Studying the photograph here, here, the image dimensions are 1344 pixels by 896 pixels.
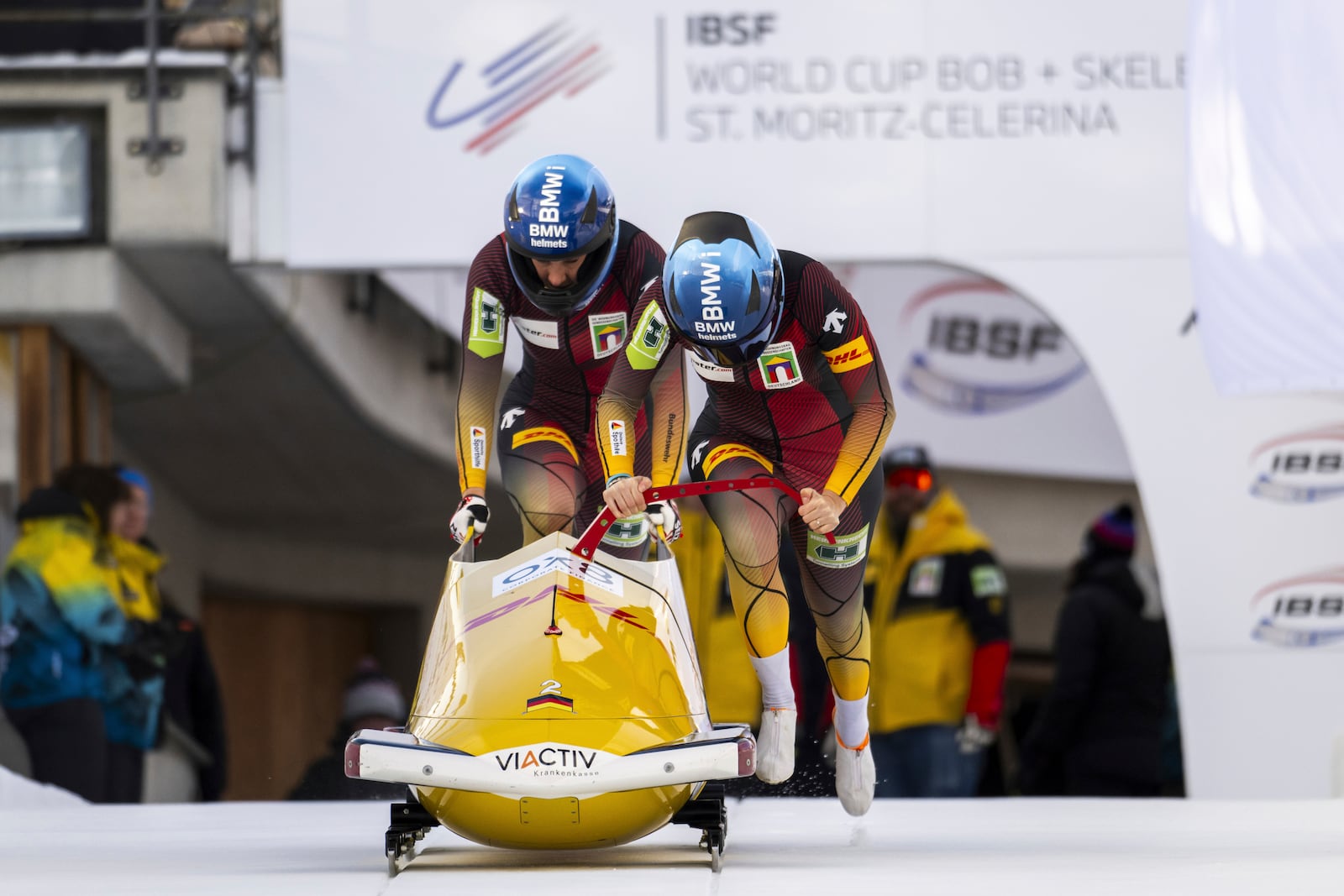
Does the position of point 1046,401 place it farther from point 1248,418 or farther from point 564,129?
point 564,129

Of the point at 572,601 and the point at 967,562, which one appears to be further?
the point at 967,562

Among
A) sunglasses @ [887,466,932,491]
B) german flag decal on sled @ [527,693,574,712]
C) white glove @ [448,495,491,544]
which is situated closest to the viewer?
german flag decal on sled @ [527,693,574,712]

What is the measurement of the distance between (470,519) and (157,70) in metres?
3.83

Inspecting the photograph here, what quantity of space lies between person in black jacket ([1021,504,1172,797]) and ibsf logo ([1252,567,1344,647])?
0.96m

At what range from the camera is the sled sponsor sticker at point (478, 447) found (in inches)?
177

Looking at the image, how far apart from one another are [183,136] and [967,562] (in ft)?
11.3

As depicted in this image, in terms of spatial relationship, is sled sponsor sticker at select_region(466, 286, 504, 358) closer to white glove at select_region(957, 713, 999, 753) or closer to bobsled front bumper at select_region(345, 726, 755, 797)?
bobsled front bumper at select_region(345, 726, 755, 797)

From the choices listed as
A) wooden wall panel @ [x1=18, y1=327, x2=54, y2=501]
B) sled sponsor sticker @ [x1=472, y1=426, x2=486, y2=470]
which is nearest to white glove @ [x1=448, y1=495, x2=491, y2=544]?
sled sponsor sticker @ [x1=472, y1=426, x2=486, y2=470]

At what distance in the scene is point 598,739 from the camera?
11.5 ft

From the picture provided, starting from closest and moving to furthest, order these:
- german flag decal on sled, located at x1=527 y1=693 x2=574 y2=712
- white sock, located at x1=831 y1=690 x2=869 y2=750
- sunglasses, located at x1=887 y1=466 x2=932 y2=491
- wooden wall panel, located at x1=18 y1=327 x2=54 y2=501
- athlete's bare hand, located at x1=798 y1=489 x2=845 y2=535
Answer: german flag decal on sled, located at x1=527 y1=693 x2=574 y2=712 < athlete's bare hand, located at x1=798 y1=489 x2=845 y2=535 < white sock, located at x1=831 y1=690 x2=869 y2=750 < sunglasses, located at x1=887 y1=466 x2=932 y2=491 < wooden wall panel, located at x1=18 y1=327 x2=54 y2=501

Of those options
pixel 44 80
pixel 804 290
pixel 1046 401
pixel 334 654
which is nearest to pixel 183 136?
pixel 44 80

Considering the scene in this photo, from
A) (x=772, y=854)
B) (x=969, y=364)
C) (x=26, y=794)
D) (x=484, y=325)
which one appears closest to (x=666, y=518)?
(x=484, y=325)

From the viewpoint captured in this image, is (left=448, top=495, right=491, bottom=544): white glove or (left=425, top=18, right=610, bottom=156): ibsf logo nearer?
(left=448, top=495, right=491, bottom=544): white glove

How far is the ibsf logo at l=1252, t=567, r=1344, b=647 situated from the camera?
6.96 metres
